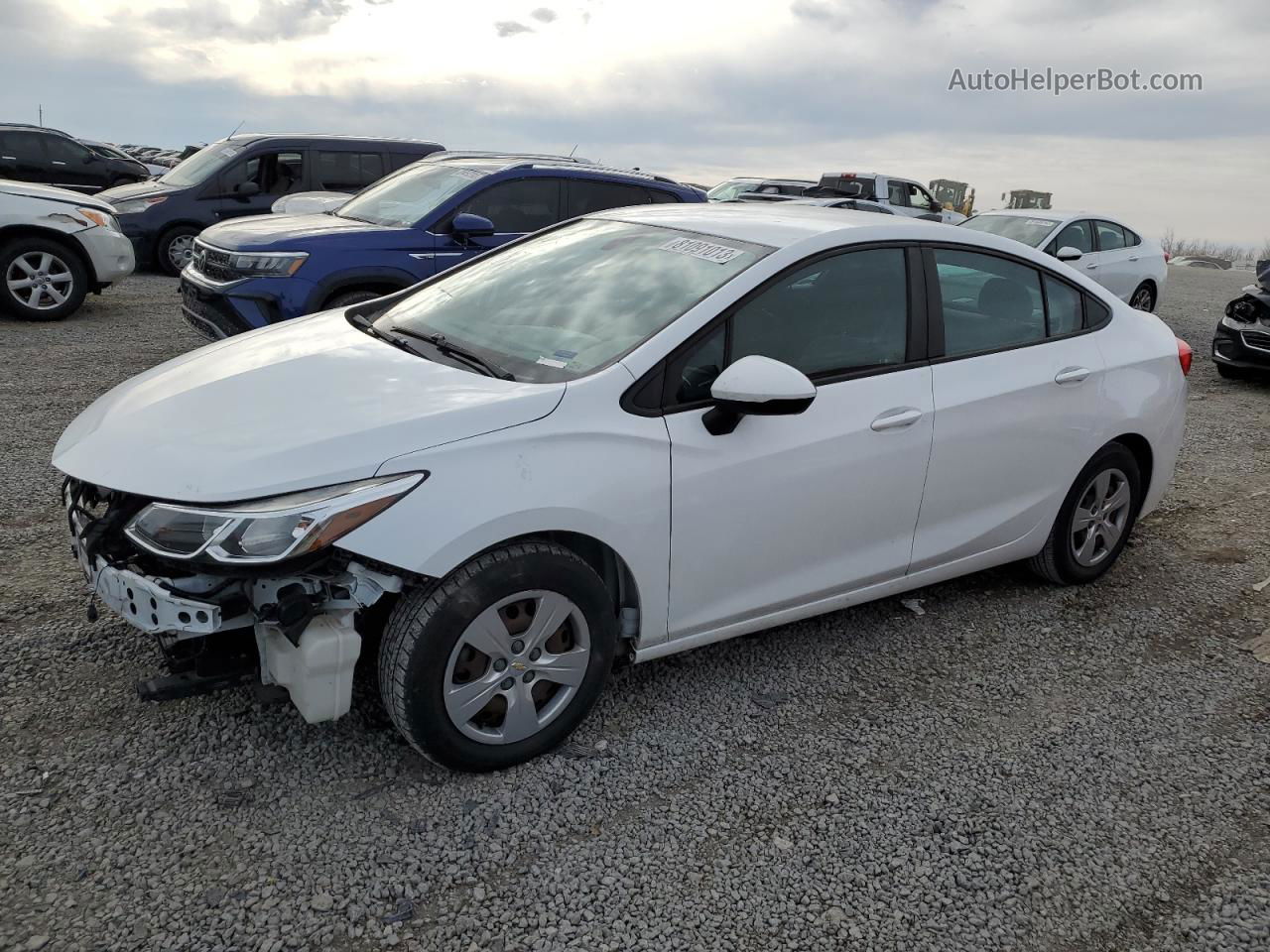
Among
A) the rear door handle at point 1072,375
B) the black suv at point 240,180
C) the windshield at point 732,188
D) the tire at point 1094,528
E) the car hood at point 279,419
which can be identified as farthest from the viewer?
the windshield at point 732,188

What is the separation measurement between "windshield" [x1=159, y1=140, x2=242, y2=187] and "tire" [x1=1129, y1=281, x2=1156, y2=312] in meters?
11.1

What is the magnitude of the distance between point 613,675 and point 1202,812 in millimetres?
1899

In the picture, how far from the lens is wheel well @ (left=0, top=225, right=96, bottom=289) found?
8.98 metres

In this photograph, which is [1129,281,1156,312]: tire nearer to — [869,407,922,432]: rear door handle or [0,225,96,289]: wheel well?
[869,407,922,432]: rear door handle

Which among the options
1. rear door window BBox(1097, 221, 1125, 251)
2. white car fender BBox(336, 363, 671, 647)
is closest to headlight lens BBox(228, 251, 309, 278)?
white car fender BBox(336, 363, 671, 647)

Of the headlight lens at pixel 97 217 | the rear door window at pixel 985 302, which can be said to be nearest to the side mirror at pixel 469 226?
the rear door window at pixel 985 302

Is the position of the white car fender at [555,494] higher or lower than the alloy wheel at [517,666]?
higher

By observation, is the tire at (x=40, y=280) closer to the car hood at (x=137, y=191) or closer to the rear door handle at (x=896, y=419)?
the car hood at (x=137, y=191)

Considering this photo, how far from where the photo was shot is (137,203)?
11977mm

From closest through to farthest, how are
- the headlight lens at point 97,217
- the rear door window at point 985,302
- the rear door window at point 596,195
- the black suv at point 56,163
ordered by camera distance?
the rear door window at point 985,302 < the rear door window at point 596,195 < the headlight lens at point 97,217 < the black suv at point 56,163

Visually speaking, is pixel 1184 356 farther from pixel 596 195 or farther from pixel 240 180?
pixel 240 180

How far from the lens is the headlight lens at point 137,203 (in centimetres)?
1191

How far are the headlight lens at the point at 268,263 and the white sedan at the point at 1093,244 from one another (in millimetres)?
7649

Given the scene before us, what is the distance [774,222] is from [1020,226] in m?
9.39
